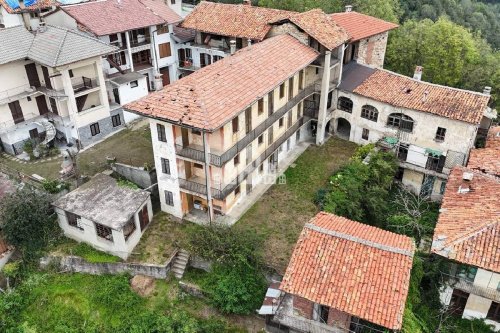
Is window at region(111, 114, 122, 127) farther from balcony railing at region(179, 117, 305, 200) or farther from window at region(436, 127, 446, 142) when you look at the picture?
window at region(436, 127, 446, 142)

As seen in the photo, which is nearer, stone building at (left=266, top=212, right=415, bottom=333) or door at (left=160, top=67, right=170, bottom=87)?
stone building at (left=266, top=212, right=415, bottom=333)

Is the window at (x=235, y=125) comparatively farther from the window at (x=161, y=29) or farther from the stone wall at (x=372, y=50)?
the window at (x=161, y=29)

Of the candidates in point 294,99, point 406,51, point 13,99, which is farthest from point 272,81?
point 406,51

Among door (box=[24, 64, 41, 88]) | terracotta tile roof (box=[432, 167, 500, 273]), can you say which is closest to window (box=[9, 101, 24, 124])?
door (box=[24, 64, 41, 88])

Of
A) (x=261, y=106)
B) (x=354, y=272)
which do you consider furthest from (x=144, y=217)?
(x=354, y=272)

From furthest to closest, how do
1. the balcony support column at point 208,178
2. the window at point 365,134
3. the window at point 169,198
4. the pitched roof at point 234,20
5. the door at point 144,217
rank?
the pitched roof at point 234,20 < the window at point 365,134 < the window at point 169,198 < the door at point 144,217 < the balcony support column at point 208,178

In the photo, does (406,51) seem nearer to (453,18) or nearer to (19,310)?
(453,18)

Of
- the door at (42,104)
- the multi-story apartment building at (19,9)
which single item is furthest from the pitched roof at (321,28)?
the multi-story apartment building at (19,9)
